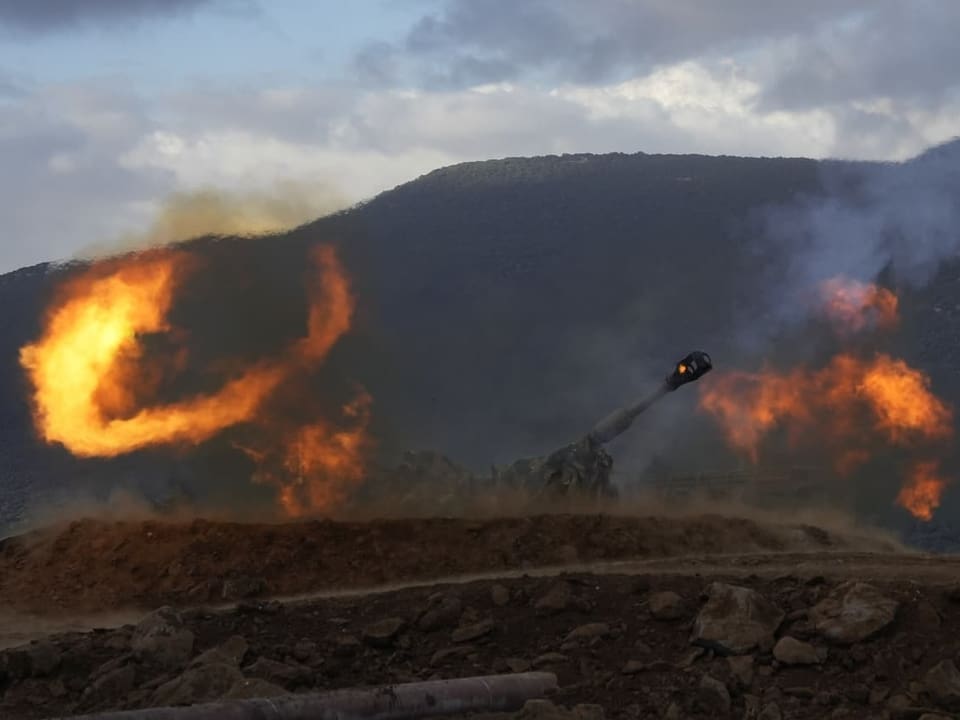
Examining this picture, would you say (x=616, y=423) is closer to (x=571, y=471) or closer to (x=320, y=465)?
(x=571, y=471)

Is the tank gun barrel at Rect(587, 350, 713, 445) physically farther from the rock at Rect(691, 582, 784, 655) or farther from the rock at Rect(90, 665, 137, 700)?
the rock at Rect(90, 665, 137, 700)

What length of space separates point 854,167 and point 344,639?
63.3m

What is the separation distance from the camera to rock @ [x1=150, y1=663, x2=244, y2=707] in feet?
38.7

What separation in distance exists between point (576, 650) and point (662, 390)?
49.1ft

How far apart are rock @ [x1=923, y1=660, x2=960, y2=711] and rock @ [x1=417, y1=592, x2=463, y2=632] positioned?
5.57 metres

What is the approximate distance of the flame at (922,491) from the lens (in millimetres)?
41044

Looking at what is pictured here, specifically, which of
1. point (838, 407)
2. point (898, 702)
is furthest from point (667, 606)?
point (838, 407)

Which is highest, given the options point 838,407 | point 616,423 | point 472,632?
point 616,423

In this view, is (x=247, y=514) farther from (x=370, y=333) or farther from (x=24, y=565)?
(x=370, y=333)

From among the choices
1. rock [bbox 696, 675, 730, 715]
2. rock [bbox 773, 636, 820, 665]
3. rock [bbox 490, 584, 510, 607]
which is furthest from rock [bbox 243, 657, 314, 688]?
rock [bbox 773, 636, 820, 665]

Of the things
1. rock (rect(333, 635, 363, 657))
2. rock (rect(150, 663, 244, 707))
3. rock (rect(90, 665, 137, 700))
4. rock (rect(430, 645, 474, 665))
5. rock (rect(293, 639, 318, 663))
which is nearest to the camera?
rock (rect(150, 663, 244, 707))

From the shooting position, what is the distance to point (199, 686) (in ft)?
39.2

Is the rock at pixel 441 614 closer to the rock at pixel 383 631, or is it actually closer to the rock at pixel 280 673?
the rock at pixel 383 631

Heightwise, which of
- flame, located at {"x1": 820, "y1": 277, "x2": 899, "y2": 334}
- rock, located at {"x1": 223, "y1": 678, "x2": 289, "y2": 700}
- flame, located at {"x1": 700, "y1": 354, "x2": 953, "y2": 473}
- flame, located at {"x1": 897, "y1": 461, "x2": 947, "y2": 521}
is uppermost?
flame, located at {"x1": 820, "y1": 277, "x2": 899, "y2": 334}
